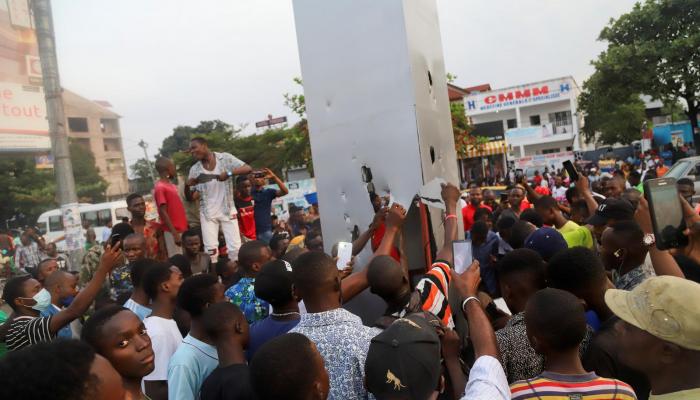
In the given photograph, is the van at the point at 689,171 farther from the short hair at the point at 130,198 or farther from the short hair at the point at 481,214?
the short hair at the point at 130,198

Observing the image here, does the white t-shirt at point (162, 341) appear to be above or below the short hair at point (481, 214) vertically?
below

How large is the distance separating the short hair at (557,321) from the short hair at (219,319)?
134 centimetres

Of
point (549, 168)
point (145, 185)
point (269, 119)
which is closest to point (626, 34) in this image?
point (549, 168)

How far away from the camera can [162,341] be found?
2.94 m

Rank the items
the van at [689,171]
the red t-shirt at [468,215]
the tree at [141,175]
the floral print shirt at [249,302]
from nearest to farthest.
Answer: the floral print shirt at [249,302] < the red t-shirt at [468,215] < the van at [689,171] < the tree at [141,175]

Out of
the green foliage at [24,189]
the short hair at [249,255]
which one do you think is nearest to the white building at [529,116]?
the green foliage at [24,189]

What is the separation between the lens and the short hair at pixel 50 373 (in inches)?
53.3

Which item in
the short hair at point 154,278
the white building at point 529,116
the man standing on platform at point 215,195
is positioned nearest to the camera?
the short hair at point 154,278

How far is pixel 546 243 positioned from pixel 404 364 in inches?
93.8

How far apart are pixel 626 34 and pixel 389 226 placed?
2211 centimetres

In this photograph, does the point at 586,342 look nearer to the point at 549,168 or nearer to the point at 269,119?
the point at 549,168

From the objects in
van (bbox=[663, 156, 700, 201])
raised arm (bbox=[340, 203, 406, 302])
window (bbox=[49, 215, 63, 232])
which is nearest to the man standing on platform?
raised arm (bbox=[340, 203, 406, 302])

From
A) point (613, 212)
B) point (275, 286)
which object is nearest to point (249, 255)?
point (275, 286)

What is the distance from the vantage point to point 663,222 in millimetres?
2633
